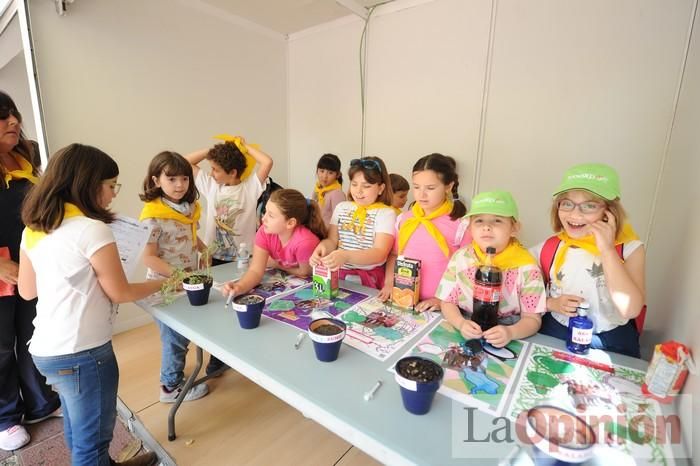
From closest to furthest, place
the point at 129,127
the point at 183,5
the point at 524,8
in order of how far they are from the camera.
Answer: the point at 524,8 → the point at 129,127 → the point at 183,5

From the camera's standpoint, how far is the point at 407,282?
1304mm

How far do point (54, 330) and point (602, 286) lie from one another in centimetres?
191

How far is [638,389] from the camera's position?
35.2 inches

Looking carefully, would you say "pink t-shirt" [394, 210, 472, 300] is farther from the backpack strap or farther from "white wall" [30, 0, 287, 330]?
"white wall" [30, 0, 287, 330]

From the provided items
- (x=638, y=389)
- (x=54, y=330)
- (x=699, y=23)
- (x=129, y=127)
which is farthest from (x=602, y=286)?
(x=129, y=127)

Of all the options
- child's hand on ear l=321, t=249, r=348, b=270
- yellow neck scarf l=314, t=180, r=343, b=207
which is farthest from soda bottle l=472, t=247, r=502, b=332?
yellow neck scarf l=314, t=180, r=343, b=207

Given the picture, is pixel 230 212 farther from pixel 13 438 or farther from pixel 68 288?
pixel 13 438

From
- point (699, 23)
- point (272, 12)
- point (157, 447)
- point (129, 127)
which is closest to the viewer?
point (157, 447)

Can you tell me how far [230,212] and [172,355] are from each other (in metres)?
0.93

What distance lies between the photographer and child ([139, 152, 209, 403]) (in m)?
1.71

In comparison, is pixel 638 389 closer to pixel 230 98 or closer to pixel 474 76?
pixel 474 76

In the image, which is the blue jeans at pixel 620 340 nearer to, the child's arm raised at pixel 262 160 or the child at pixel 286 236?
the child at pixel 286 236

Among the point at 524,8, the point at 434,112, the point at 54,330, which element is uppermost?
the point at 524,8

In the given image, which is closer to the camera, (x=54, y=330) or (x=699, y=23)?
(x=54, y=330)
